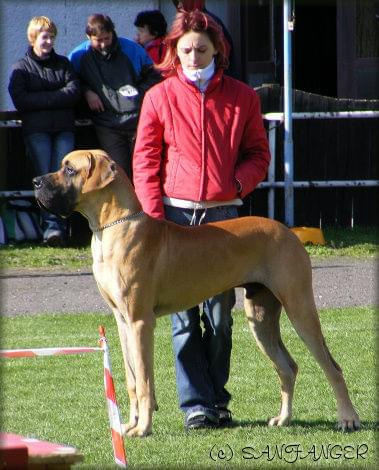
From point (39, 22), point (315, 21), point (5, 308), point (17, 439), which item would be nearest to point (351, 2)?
point (315, 21)

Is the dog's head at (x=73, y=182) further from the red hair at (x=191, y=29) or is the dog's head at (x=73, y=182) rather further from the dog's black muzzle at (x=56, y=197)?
Answer: the red hair at (x=191, y=29)

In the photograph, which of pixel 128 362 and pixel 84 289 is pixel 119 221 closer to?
pixel 128 362

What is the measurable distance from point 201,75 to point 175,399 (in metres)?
2.18

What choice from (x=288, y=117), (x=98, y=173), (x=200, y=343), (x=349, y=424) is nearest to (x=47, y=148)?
(x=288, y=117)

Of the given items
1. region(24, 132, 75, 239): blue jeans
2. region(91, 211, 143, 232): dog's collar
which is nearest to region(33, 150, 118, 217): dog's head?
region(91, 211, 143, 232): dog's collar

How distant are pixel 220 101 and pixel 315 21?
12536 millimetres

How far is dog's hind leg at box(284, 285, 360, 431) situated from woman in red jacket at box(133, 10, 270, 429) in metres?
0.44

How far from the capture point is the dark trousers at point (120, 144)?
13320 millimetres

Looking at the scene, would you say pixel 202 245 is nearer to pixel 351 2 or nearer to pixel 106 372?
pixel 106 372

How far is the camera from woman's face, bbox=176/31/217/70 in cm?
688

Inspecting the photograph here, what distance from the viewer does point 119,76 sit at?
13172mm

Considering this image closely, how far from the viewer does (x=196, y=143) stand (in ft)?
22.7

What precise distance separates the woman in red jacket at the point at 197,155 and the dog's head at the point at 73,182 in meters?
0.38

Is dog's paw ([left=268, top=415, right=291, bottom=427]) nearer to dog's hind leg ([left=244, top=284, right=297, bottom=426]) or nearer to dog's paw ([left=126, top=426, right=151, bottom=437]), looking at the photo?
dog's hind leg ([left=244, top=284, right=297, bottom=426])
